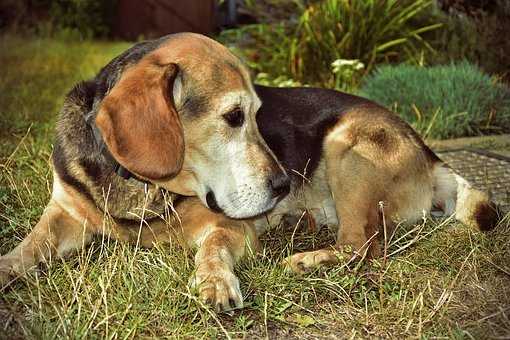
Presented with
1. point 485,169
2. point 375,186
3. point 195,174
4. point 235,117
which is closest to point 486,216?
point 375,186

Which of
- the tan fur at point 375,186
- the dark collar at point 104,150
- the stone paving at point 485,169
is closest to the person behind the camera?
the dark collar at point 104,150

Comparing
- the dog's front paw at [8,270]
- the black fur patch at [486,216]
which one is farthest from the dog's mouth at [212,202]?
the black fur patch at [486,216]

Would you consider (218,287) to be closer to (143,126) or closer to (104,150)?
(143,126)

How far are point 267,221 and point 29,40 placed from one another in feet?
27.9

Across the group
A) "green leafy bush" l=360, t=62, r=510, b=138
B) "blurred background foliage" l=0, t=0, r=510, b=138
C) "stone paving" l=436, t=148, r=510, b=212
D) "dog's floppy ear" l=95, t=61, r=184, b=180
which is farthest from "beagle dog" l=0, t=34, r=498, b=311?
"blurred background foliage" l=0, t=0, r=510, b=138

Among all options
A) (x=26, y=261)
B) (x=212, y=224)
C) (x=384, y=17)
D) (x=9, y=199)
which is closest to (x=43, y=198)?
(x=9, y=199)

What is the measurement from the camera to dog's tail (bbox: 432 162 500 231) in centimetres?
407

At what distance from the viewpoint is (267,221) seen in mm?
4195

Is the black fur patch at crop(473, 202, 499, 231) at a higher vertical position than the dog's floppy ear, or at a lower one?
lower

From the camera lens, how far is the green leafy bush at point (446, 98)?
664cm

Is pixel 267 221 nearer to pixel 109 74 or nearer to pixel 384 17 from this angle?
pixel 109 74

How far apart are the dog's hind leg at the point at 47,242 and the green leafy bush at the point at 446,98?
3621mm

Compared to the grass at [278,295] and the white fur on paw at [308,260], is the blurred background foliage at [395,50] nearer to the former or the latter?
the grass at [278,295]

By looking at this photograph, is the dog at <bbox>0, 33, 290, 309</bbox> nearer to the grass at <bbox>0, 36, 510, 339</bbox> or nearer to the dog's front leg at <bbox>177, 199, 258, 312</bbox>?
Result: the dog's front leg at <bbox>177, 199, 258, 312</bbox>
